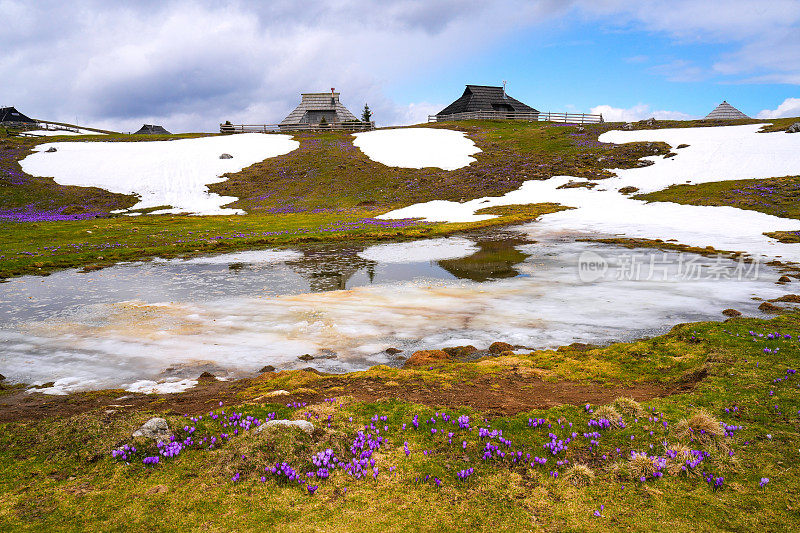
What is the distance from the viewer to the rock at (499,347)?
13.5 meters

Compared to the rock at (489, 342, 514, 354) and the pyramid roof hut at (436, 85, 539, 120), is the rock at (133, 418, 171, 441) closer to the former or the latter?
the rock at (489, 342, 514, 354)

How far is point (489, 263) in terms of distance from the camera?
2733 centimetres

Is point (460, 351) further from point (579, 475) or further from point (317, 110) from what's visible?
point (317, 110)

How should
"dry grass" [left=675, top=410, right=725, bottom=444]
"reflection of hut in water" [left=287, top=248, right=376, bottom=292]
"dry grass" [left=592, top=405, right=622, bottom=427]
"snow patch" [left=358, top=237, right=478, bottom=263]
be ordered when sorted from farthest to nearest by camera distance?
1. "snow patch" [left=358, top=237, right=478, bottom=263]
2. "reflection of hut in water" [left=287, top=248, right=376, bottom=292]
3. "dry grass" [left=592, top=405, right=622, bottom=427]
4. "dry grass" [left=675, top=410, right=725, bottom=444]

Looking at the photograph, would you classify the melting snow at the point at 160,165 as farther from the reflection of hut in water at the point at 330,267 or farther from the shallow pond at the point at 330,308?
the shallow pond at the point at 330,308

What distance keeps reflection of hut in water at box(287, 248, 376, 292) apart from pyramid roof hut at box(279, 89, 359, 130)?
8092cm

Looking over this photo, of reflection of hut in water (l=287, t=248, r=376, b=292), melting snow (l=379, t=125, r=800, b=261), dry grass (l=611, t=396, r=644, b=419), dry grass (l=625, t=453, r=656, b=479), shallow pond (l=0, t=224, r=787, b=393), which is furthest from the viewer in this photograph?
melting snow (l=379, t=125, r=800, b=261)

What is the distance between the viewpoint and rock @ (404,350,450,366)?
41.5 feet

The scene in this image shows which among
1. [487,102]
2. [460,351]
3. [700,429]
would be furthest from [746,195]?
[487,102]

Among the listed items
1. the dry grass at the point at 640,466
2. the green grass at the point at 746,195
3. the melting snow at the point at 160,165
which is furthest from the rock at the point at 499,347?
the melting snow at the point at 160,165

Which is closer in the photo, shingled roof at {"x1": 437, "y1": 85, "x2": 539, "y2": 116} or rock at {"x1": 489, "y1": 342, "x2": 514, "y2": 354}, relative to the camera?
rock at {"x1": 489, "y1": 342, "x2": 514, "y2": 354}

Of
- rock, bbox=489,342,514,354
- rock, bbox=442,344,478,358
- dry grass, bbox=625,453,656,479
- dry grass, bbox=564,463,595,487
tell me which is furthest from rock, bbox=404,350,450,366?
dry grass, bbox=625,453,656,479

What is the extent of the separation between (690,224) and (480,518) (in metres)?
40.9

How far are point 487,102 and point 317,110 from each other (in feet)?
142
